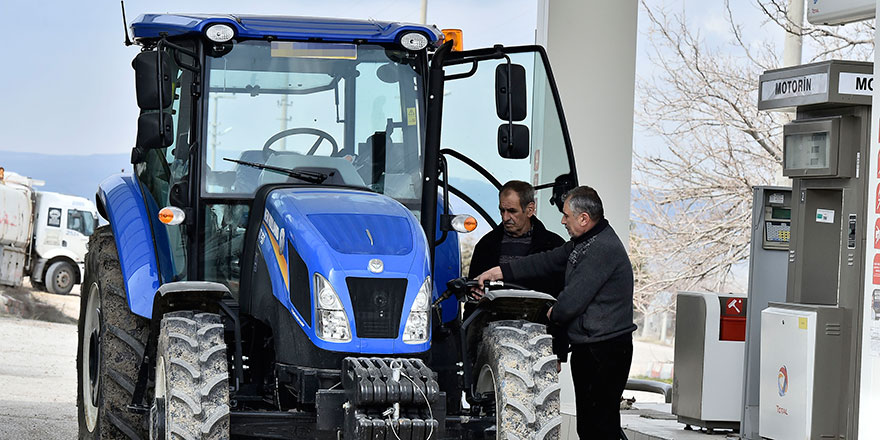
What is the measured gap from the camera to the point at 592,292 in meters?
6.64

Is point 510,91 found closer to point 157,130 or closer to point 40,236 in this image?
point 157,130

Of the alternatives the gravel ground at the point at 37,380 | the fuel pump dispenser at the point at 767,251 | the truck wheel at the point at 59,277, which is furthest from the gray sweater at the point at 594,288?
the truck wheel at the point at 59,277

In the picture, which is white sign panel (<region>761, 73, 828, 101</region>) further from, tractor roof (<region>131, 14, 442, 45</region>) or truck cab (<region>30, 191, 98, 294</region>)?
truck cab (<region>30, 191, 98, 294</region>)

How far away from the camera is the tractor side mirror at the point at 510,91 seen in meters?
5.91

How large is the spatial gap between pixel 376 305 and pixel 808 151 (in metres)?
3.97

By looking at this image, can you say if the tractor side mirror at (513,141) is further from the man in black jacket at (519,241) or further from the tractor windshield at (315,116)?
the man in black jacket at (519,241)

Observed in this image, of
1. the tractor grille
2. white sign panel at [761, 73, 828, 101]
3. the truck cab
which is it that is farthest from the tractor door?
the truck cab

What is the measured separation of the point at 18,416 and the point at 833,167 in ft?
24.3

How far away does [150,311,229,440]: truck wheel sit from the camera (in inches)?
194

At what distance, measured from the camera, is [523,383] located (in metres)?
5.20

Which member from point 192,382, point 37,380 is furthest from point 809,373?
point 37,380

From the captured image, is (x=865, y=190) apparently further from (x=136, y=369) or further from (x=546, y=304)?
(x=136, y=369)

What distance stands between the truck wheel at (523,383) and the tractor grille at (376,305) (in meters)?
0.51

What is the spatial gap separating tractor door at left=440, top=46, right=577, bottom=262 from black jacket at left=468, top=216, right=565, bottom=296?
12 centimetres
